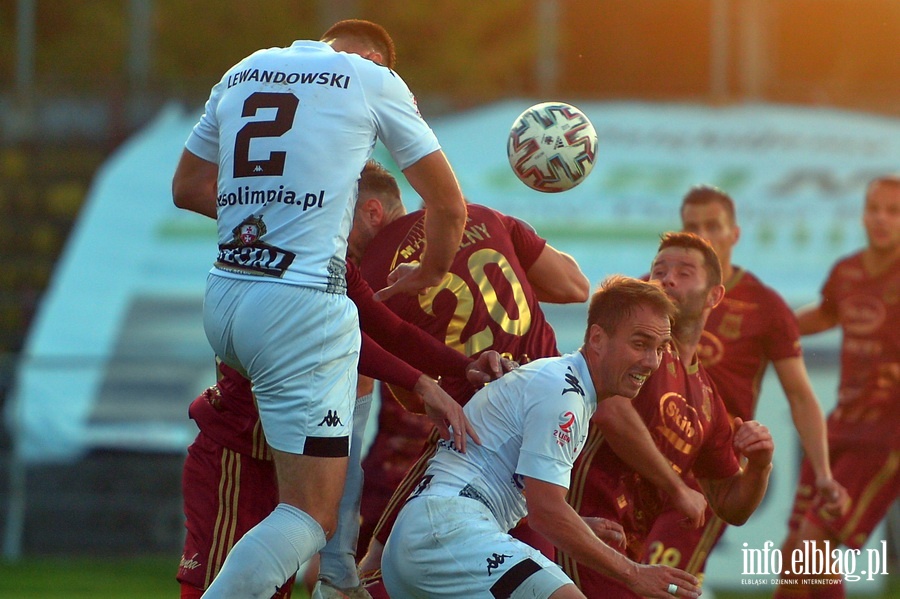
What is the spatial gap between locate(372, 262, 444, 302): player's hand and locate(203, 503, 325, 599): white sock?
88cm

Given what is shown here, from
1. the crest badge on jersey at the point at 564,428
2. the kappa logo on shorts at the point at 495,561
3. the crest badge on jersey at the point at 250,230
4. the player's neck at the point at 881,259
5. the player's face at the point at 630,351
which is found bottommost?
the kappa logo on shorts at the point at 495,561

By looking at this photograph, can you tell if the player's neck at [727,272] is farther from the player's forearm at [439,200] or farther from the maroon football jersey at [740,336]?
the player's forearm at [439,200]

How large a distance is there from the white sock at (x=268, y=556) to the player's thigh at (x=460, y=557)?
1.01 feet

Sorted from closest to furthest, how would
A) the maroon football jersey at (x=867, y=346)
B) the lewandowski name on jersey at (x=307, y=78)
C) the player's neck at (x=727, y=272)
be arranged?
1. the lewandowski name on jersey at (x=307, y=78)
2. the player's neck at (x=727, y=272)
3. the maroon football jersey at (x=867, y=346)

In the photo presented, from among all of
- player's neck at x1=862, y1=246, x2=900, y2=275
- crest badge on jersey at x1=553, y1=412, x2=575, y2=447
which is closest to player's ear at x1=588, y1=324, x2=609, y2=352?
crest badge on jersey at x1=553, y1=412, x2=575, y2=447

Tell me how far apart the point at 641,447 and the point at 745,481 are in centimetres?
49

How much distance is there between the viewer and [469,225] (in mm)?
5285

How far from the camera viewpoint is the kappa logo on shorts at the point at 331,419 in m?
4.47

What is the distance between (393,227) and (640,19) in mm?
15797

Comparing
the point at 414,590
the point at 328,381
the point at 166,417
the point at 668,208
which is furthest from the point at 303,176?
the point at 668,208

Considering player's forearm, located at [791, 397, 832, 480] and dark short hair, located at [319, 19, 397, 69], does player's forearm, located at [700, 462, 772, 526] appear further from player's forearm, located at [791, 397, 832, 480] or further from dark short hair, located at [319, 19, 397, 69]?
dark short hair, located at [319, 19, 397, 69]

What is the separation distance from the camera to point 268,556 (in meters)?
4.33

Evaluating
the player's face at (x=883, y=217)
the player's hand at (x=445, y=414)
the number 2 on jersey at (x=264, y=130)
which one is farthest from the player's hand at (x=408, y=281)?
the player's face at (x=883, y=217)

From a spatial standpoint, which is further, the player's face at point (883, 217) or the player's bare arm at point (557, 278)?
the player's face at point (883, 217)
